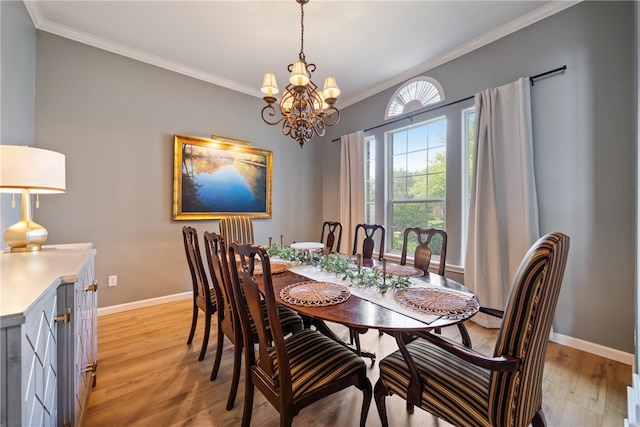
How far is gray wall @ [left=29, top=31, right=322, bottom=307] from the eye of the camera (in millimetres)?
2652

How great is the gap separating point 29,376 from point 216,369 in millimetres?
1247

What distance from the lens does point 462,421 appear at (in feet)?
3.33

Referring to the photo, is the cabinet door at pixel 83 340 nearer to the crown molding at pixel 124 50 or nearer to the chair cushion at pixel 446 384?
the chair cushion at pixel 446 384

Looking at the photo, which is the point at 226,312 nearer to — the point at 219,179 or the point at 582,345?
the point at 219,179

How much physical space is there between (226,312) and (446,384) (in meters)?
1.38

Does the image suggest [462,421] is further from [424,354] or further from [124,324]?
[124,324]

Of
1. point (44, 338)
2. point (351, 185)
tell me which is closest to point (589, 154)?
point (351, 185)

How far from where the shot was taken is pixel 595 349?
2.15 meters

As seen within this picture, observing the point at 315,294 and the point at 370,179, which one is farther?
the point at 370,179

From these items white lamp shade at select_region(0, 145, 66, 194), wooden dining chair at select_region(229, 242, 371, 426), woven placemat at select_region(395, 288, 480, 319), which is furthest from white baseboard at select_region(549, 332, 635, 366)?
white lamp shade at select_region(0, 145, 66, 194)

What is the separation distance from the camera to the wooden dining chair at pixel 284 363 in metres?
1.13

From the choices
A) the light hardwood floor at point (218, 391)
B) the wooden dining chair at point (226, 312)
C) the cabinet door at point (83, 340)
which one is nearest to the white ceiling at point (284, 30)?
the wooden dining chair at point (226, 312)

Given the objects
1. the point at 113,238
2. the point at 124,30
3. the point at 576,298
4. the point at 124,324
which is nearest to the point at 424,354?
the point at 576,298

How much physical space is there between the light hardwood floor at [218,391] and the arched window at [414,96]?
2680 millimetres
